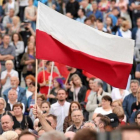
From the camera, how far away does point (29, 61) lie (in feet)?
64.4

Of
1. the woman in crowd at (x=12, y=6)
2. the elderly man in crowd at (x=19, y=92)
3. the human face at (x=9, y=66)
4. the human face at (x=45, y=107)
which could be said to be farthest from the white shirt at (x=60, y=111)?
the woman in crowd at (x=12, y=6)

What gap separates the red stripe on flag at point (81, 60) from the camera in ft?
36.7

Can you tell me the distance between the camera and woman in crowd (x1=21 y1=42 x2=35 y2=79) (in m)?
19.7

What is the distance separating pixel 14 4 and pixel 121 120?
13142 mm

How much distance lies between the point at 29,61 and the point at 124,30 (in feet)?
12.7

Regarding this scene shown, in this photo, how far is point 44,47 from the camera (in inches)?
440

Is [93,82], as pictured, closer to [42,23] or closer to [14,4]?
[42,23]

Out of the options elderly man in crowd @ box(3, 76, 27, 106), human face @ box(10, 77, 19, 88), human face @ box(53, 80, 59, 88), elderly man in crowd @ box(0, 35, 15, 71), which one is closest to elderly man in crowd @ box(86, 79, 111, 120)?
human face @ box(53, 80, 59, 88)

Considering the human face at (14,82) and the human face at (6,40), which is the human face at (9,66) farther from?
the human face at (6,40)

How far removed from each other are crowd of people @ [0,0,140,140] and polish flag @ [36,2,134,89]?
74 cm

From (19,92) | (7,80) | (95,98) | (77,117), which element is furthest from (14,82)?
(77,117)

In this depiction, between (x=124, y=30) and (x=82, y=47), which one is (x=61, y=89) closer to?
(x=82, y=47)

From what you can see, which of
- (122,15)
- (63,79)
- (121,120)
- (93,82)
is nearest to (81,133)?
(121,120)

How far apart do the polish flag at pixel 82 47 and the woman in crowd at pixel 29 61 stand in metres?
8.21
